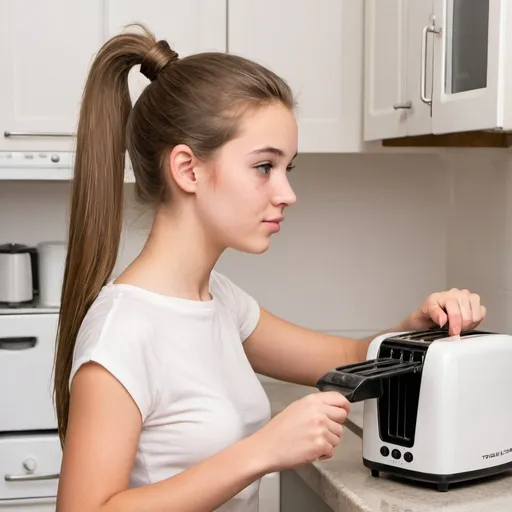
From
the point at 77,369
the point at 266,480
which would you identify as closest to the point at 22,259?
the point at 266,480

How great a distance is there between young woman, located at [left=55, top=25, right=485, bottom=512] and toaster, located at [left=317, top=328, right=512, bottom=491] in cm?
9

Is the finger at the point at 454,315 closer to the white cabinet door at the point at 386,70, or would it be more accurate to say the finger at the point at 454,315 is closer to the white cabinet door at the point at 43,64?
the white cabinet door at the point at 386,70

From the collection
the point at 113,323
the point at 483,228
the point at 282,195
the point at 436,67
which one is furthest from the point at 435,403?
the point at 483,228

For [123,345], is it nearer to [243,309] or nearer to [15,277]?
[243,309]

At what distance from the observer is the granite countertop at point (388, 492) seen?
1.32 meters

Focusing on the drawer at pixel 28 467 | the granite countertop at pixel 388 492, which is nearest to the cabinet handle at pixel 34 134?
the drawer at pixel 28 467

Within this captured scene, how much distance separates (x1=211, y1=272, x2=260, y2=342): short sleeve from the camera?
157cm

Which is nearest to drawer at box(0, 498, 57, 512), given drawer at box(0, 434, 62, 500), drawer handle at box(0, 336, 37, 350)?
drawer at box(0, 434, 62, 500)

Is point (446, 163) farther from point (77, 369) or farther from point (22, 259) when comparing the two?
point (77, 369)

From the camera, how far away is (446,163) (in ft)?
8.40

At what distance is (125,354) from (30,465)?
42.0 inches

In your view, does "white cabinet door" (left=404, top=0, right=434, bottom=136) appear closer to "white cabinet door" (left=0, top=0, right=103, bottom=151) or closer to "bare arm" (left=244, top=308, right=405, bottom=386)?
"bare arm" (left=244, top=308, right=405, bottom=386)

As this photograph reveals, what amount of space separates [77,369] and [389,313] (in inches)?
59.9

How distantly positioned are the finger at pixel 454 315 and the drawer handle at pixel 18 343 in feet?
3.51
